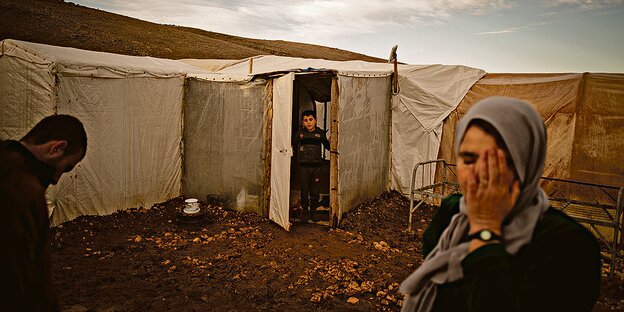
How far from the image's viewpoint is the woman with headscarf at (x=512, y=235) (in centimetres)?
128

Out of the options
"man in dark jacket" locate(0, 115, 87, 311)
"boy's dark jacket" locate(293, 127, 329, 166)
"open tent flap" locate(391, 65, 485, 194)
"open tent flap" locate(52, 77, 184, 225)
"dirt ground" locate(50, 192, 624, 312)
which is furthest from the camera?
"open tent flap" locate(391, 65, 485, 194)

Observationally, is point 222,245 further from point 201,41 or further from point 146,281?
point 201,41

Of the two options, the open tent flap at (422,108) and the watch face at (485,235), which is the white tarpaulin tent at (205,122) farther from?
the watch face at (485,235)

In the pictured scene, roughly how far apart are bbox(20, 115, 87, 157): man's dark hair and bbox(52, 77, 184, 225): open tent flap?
449 cm

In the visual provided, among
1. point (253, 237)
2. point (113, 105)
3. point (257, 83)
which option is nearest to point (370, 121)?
point (257, 83)

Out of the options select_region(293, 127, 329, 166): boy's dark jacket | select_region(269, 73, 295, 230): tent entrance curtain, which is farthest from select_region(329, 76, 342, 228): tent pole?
select_region(269, 73, 295, 230): tent entrance curtain

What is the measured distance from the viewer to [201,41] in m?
40.1

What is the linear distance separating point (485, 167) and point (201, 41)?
42.0 meters

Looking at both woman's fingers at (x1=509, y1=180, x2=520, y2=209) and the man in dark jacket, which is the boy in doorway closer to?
the man in dark jacket

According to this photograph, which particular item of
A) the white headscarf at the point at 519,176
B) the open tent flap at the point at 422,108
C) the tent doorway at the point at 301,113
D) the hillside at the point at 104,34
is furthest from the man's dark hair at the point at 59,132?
the hillside at the point at 104,34

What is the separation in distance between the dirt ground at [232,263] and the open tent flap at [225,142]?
0.47m

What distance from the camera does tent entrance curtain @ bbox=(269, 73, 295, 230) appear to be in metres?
6.47

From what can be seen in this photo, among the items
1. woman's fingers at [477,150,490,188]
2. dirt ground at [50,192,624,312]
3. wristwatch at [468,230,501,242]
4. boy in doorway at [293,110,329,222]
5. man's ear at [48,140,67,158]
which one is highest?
woman's fingers at [477,150,490,188]

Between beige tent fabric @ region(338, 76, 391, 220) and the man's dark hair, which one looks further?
beige tent fabric @ region(338, 76, 391, 220)
